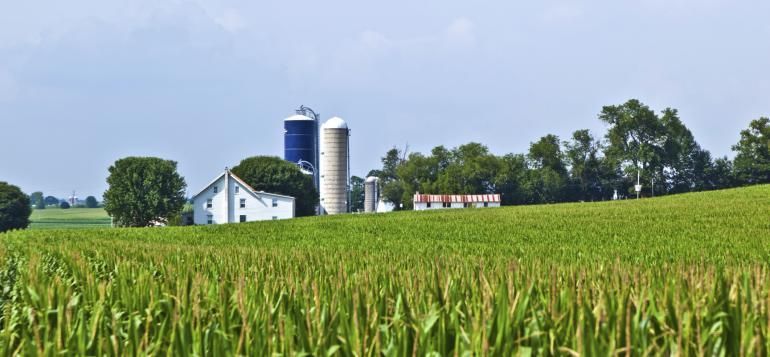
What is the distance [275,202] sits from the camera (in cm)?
8594

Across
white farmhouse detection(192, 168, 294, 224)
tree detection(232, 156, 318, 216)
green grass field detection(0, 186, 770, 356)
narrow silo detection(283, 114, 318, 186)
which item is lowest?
green grass field detection(0, 186, 770, 356)

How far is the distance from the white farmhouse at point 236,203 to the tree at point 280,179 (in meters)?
3.66

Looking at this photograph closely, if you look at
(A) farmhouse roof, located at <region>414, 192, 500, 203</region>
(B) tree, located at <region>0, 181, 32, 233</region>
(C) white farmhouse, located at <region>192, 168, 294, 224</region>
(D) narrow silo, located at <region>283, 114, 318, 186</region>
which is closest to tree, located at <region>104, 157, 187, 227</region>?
(C) white farmhouse, located at <region>192, 168, 294, 224</region>

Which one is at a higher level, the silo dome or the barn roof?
the silo dome

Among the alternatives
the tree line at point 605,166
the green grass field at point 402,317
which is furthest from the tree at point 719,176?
the green grass field at point 402,317

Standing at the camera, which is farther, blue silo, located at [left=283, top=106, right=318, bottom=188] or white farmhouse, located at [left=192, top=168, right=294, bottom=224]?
blue silo, located at [left=283, top=106, right=318, bottom=188]

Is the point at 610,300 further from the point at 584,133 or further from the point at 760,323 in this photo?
the point at 584,133

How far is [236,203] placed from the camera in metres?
85.4

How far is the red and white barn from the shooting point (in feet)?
331

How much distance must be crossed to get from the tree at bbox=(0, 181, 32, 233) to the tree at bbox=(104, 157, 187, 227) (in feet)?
69.1

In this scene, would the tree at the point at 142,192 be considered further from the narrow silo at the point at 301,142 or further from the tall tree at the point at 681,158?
the tall tree at the point at 681,158

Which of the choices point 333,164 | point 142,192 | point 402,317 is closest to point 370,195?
point 333,164

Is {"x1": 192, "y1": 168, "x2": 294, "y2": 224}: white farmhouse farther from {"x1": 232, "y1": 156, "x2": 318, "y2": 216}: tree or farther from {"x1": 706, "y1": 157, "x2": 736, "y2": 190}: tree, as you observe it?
{"x1": 706, "y1": 157, "x2": 736, "y2": 190}: tree

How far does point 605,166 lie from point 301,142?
3894cm
